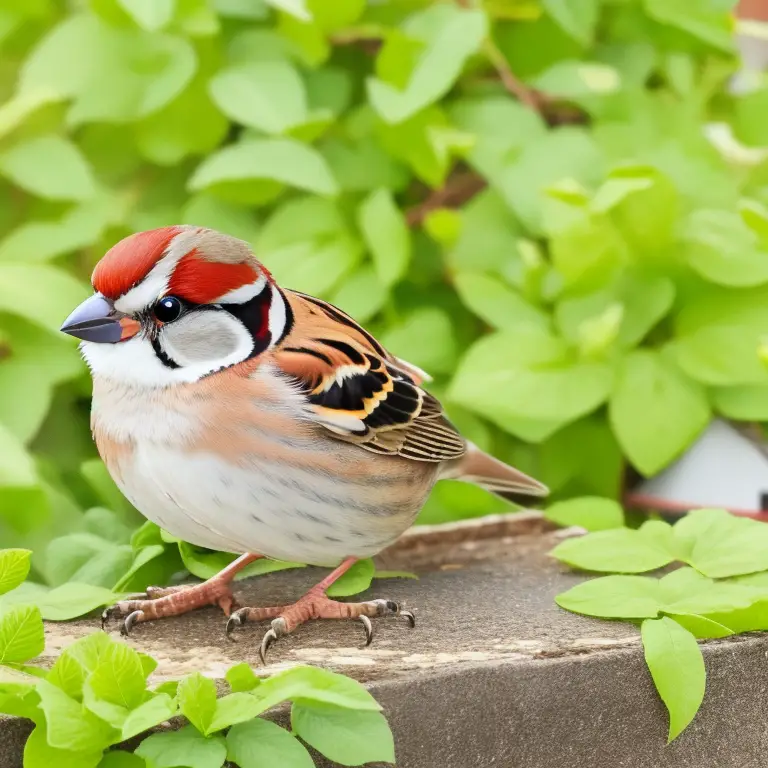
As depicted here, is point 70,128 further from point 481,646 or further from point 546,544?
point 481,646

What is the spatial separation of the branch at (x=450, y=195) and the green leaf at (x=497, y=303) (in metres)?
0.24

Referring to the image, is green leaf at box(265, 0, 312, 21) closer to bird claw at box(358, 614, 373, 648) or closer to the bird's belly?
the bird's belly

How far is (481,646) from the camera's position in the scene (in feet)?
5.38

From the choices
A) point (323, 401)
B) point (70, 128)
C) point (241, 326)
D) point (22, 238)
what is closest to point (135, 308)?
point (241, 326)

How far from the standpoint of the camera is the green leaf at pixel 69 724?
1.29 metres

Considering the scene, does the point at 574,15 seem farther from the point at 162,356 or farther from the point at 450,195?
the point at 162,356

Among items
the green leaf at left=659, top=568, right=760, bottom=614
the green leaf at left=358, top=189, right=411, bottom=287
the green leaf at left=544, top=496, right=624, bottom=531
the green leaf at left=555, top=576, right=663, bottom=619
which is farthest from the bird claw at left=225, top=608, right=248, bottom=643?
the green leaf at left=358, top=189, right=411, bottom=287

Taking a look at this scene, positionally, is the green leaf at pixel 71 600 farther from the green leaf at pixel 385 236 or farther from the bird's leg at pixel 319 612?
the green leaf at pixel 385 236

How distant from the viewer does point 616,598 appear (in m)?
1.74

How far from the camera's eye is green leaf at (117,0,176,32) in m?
2.16

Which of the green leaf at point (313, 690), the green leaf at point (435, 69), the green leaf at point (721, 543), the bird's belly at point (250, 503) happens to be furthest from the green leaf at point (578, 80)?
the green leaf at point (313, 690)

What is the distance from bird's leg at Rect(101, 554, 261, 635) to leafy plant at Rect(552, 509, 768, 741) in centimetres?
51

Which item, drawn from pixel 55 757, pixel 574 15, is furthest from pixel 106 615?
pixel 574 15

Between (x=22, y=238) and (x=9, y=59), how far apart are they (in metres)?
0.48
